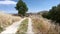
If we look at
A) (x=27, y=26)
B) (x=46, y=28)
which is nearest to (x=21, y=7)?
(x=27, y=26)

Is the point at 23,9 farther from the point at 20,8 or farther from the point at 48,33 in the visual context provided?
the point at 48,33

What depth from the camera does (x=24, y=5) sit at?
171ft

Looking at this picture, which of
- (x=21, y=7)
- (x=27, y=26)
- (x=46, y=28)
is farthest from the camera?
(x=21, y=7)

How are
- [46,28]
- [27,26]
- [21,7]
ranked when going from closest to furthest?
[46,28]
[27,26]
[21,7]

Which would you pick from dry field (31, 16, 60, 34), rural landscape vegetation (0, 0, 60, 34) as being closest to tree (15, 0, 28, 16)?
rural landscape vegetation (0, 0, 60, 34)

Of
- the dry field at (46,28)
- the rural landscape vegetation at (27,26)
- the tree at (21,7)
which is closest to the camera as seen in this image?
the dry field at (46,28)

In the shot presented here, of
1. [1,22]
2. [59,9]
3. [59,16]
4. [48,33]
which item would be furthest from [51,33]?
[59,9]

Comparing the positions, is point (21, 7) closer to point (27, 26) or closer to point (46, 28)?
point (27, 26)

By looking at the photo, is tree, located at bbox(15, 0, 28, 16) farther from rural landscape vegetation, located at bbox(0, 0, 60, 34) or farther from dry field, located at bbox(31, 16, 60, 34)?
dry field, located at bbox(31, 16, 60, 34)

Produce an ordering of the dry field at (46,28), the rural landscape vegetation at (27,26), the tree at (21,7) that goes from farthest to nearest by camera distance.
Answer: the tree at (21,7)
the rural landscape vegetation at (27,26)
the dry field at (46,28)

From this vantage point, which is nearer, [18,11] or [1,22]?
[1,22]

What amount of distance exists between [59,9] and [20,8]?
737 inches

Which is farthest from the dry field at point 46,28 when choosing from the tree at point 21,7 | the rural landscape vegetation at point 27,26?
the tree at point 21,7

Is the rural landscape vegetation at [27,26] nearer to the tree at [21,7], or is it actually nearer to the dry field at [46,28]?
the dry field at [46,28]
